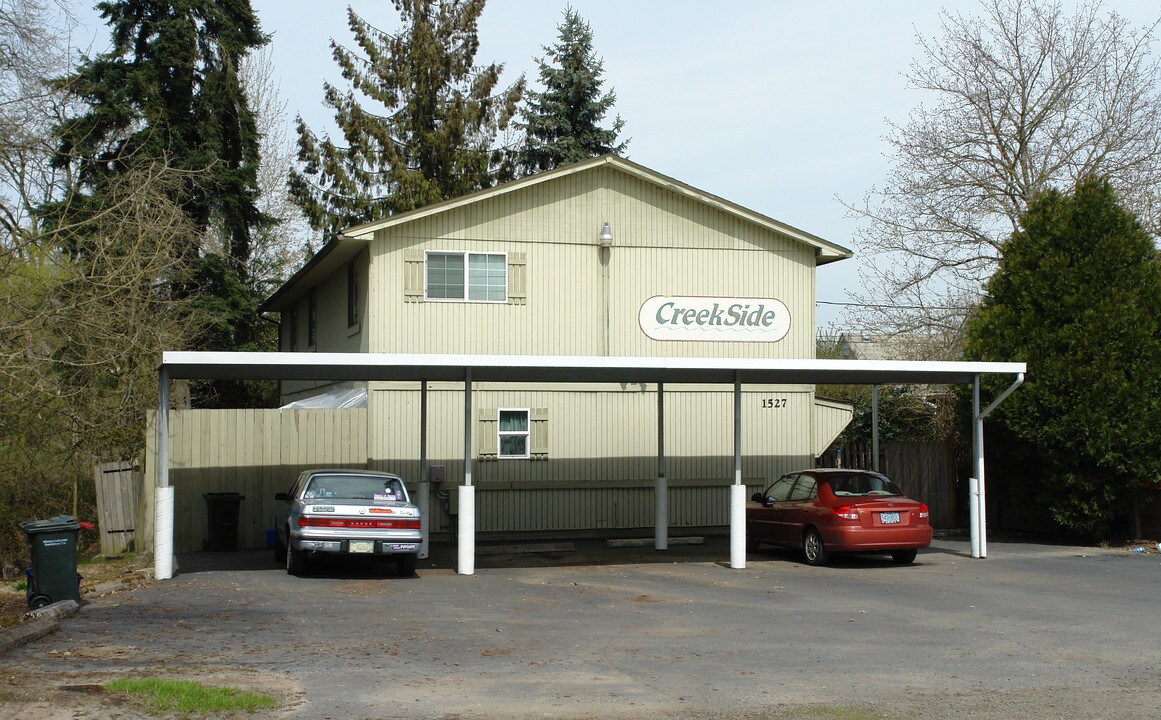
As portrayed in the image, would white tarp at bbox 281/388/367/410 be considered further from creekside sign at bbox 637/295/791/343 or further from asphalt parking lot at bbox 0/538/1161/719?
creekside sign at bbox 637/295/791/343

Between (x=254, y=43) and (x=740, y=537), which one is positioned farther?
(x=254, y=43)

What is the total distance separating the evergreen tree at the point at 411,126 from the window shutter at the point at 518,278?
44.6 feet

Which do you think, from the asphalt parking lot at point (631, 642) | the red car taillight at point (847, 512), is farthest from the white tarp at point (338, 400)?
the red car taillight at point (847, 512)

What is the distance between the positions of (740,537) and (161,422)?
321 inches

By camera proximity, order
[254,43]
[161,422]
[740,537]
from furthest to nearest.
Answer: [254,43], [740,537], [161,422]

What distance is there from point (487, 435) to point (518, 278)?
2.89 m

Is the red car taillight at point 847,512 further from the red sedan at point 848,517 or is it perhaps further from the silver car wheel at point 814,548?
the silver car wheel at point 814,548

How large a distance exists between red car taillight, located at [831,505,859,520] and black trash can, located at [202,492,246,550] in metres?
9.77

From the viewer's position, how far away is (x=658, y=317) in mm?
21938

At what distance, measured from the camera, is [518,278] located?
21312mm

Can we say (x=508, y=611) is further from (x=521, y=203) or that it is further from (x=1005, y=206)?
(x=1005, y=206)

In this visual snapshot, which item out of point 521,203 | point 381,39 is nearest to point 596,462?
point 521,203

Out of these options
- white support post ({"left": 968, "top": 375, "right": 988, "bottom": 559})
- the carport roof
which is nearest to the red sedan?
white support post ({"left": 968, "top": 375, "right": 988, "bottom": 559})

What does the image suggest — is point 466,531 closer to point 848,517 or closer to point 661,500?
point 661,500
